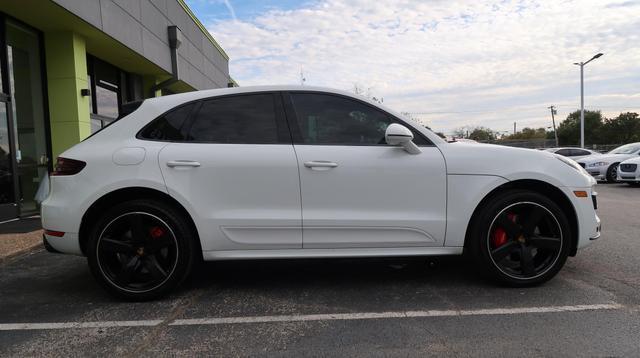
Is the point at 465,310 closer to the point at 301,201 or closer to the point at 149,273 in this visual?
the point at 301,201

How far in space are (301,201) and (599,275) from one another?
2851mm

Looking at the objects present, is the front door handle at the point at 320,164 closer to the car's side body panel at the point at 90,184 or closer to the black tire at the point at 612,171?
the car's side body panel at the point at 90,184

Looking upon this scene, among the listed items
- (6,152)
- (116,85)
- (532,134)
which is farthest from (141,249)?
(532,134)

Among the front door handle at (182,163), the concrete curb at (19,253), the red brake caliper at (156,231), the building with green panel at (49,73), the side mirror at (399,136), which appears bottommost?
the concrete curb at (19,253)

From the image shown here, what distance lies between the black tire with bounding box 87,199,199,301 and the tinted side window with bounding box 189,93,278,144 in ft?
2.29

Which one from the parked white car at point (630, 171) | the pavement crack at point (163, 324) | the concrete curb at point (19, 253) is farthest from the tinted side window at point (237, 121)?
the parked white car at point (630, 171)

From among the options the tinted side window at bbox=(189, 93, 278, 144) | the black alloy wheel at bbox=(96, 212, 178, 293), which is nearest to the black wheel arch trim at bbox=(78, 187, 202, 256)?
the black alloy wheel at bbox=(96, 212, 178, 293)

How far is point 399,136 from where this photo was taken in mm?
3584

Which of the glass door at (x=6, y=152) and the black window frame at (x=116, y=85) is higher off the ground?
the black window frame at (x=116, y=85)

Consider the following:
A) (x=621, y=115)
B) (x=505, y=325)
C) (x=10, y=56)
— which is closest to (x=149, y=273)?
(x=505, y=325)

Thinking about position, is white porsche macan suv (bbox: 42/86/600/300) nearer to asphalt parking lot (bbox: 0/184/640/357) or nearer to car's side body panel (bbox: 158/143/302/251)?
car's side body panel (bbox: 158/143/302/251)

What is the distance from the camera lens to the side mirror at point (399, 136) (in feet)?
11.8

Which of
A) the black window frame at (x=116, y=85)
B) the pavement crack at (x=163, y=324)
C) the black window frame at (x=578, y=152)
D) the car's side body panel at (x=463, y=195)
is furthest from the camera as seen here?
the black window frame at (x=578, y=152)

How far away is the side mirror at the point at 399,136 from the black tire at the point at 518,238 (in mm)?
848
